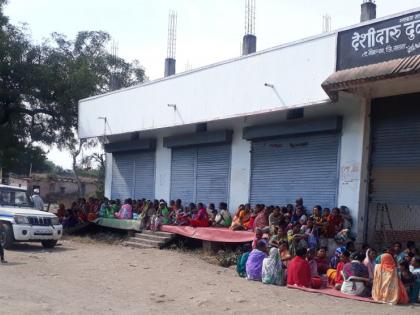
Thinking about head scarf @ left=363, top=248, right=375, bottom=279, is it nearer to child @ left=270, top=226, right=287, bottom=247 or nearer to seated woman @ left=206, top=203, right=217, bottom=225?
child @ left=270, top=226, right=287, bottom=247

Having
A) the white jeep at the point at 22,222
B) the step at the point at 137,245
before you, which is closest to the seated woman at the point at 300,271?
the step at the point at 137,245

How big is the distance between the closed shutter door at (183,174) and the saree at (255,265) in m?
6.76

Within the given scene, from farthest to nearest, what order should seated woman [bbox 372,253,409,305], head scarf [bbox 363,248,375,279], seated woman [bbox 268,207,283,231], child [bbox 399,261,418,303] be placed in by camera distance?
1. seated woman [bbox 268,207,283,231]
2. head scarf [bbox 363,248,375,279]
3. child [bbox 399,261,418,303]
4. seated woman [bbox 372,253,409,305]

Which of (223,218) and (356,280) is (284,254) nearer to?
(356,280)

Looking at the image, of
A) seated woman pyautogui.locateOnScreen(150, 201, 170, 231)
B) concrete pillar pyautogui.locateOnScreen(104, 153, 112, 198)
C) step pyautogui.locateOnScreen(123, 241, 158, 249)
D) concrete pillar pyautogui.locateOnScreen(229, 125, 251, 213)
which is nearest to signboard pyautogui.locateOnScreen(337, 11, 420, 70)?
concrete pillar pyautogui.locateOnScreen(229, 125, 251, 213)

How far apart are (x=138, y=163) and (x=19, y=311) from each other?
13178 millimetres

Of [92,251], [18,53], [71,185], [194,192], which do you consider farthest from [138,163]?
[71,185]

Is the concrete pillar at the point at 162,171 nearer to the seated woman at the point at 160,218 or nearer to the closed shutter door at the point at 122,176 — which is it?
the closed shutter door at the point at 122,176

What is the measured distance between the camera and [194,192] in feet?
57.5

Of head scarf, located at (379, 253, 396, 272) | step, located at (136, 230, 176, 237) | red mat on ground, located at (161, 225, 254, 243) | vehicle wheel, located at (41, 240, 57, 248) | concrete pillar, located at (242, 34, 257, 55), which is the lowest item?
vehicle wheel, located at (41, 240, 57, 248)

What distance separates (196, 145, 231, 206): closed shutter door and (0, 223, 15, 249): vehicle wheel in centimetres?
585

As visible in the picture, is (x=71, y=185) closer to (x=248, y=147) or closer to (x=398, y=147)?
(x=248, y=147)

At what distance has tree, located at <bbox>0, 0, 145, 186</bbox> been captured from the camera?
22.9 m

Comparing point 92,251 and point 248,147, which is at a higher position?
point 248,147
